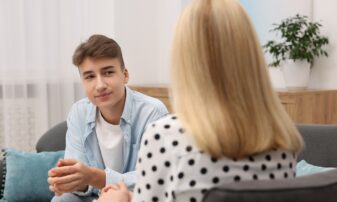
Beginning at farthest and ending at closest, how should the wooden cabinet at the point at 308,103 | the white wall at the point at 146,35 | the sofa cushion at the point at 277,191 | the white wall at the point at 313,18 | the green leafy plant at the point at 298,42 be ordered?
the white wall at the point at 146,35 < the white wall at the point at 313,18 < the green leafy plant at the point at 298,42 < the wooden cabinet at the point at 308,103 < the sofa cushion at the point at 277,191

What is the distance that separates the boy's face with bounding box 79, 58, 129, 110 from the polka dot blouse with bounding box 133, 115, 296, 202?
0.95 meters

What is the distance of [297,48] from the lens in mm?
4020

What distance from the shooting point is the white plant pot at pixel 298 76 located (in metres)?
4.12

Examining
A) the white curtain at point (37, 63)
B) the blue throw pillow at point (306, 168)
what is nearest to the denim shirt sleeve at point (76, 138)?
the blue throw pillow at point (306, 168)

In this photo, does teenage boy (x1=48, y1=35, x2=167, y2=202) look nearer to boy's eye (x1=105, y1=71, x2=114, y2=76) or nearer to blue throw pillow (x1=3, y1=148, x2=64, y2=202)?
boy's eye (x1=105, y1=71, x2=114, y2=76)

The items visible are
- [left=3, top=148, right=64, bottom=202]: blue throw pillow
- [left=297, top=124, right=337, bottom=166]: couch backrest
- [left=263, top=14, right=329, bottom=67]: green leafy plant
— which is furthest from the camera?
[left=263, top=14, right=329, bottom=67]: green leafy plant

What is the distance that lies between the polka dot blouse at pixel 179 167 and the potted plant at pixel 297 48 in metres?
3.04

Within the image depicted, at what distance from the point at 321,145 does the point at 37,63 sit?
2313 millimetres

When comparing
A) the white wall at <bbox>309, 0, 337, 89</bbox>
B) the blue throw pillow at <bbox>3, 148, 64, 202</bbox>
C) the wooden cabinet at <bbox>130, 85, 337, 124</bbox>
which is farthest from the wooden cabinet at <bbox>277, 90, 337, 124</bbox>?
the blue throw pillow at <bbox>3, 148, 64, 202</bbox>

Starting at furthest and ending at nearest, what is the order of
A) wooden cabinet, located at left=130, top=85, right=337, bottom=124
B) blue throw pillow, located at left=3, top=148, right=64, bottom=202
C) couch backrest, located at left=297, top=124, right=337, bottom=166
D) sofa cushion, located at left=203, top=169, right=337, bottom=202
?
wooden cabinet, located at left=130, top=85, right=337, bottom=124, blue throw pillow, located at left=3, top=148, right=64, bottom=202, couch backrest, located at left=297, top=124, right=337, bottom=166, sofa cushion, located at left=203, top=169, right=337, bottom=202

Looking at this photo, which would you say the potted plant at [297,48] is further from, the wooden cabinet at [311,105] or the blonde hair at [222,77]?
the blonde hair at [222,77]

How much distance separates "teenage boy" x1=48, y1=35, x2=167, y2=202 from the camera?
2.08 meters

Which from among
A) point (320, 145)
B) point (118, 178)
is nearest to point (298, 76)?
point (320, 145)

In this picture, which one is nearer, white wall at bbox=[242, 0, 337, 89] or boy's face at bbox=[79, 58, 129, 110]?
boy's face at bbox=[79, 58, 129, 110]
